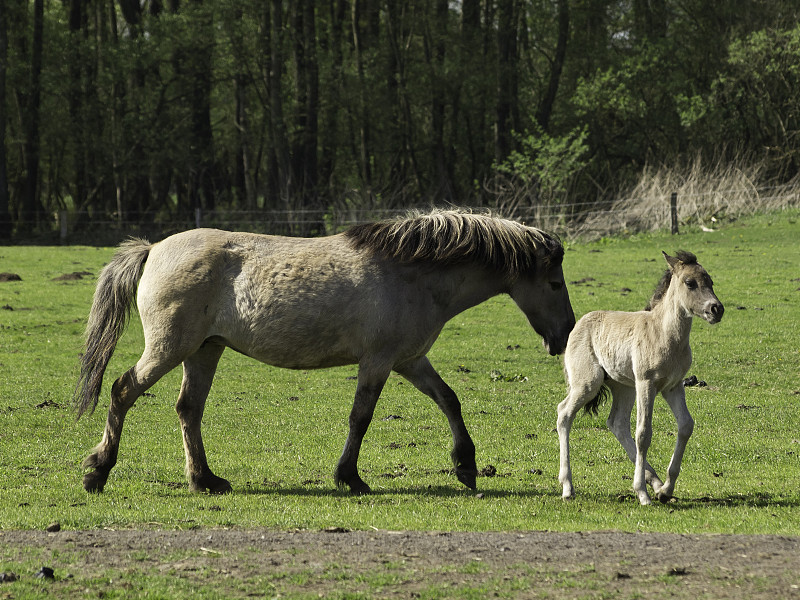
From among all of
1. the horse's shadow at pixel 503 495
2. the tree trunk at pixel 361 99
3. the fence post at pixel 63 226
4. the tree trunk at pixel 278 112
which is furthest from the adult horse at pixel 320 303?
the tree trunk at pixel 361 99

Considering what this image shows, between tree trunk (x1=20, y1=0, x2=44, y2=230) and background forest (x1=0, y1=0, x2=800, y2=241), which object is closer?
background forest (x1=0, y1=0, x2=800, y2=241)

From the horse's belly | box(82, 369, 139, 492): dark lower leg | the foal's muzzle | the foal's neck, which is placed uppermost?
the foal's muzzle

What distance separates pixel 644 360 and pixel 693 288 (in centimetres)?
71

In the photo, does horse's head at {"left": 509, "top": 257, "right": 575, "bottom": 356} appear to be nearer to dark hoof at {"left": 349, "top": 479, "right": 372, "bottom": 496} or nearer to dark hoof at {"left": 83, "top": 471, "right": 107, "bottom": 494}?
dark hoof at {"left": 349, "top": 479, "right": 372, "bottom": 496}

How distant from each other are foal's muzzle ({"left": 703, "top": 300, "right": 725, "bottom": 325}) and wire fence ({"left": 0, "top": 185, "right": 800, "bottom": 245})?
24548mm

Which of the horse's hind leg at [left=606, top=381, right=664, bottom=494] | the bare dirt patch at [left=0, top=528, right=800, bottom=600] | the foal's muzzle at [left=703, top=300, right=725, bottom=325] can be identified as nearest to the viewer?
the bare dirt patch at [left=0, top=528, right=800, bottom=600]

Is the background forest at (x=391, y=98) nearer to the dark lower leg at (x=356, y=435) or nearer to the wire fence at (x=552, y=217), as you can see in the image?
the wire fence at (x=552, y=217)

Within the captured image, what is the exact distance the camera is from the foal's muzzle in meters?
7.84

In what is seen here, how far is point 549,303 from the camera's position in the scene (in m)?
9.26

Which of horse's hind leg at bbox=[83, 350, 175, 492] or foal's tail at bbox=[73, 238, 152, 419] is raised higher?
foal's tail at bbox=[73, 238, 152, 419]

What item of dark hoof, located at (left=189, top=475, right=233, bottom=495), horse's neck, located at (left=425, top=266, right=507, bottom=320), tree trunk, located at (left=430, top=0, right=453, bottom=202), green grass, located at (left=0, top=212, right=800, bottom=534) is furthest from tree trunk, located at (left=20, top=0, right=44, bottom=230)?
horse's neck, located at (left=425, top=266, right=507, bottom=320)

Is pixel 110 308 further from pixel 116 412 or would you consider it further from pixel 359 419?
pixel 359 419

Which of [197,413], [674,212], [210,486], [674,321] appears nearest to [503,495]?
[674,321]

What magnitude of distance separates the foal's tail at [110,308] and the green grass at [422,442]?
1.10 m
